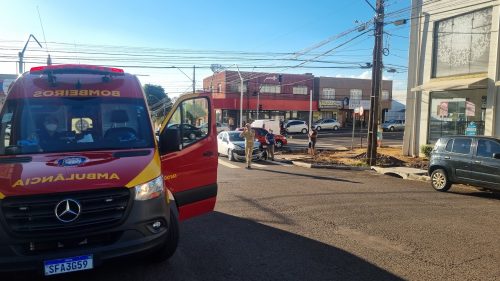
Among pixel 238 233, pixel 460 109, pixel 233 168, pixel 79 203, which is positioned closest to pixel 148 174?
pixel 79 203

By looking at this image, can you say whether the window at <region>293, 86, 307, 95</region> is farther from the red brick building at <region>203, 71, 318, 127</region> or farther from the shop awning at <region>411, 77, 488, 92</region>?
the shop awning at <region>411, 77, 488, 92</region>

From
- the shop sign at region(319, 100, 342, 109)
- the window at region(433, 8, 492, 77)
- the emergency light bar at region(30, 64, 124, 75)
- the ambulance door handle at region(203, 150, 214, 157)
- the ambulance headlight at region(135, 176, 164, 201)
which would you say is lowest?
the ambulance headlight at region(135, 176, 164, 201)

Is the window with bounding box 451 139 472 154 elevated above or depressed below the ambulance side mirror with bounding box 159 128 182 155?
below

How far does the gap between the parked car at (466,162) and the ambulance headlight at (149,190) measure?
9021 mm

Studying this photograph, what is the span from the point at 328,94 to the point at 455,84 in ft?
143

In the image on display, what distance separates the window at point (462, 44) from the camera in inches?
679

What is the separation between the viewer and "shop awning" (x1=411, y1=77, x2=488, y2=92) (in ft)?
55.5

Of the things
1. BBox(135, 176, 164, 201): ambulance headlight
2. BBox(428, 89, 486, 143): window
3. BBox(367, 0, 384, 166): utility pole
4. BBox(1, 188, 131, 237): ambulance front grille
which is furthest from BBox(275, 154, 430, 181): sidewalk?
BBox(1, 188, 131, 237): ambulance front grille

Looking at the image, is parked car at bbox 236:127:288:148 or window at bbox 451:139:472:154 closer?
window at bbox 451:139:472:154

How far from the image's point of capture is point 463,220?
7.73 m

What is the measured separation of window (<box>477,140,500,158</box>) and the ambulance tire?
29.3 feet

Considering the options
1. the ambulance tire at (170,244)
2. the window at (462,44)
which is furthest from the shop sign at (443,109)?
the ambulance tire at (170,244)

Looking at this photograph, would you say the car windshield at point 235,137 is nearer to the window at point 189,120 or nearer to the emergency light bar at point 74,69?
the window at point 189,120

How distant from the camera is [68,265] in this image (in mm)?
3863
